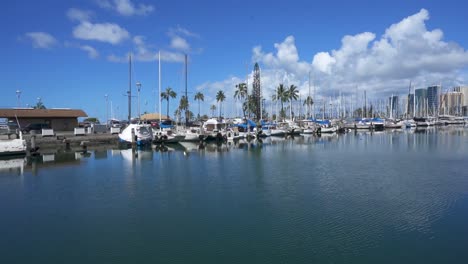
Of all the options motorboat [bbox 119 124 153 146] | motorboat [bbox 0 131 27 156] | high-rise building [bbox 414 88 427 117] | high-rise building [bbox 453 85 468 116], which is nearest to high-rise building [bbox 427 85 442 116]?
high-rise building [bbox 414 88 427 117]

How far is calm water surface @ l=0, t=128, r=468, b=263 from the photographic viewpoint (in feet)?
40.6

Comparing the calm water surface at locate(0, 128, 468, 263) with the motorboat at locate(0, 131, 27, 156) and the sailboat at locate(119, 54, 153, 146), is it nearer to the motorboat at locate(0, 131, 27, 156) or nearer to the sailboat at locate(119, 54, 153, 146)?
the motorboat at locate(0, 131, 27, 156)

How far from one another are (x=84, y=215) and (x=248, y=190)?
30.9 feet

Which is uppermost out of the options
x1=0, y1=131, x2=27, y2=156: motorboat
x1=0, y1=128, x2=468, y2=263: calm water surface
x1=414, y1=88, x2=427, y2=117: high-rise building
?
x1=414, y1=88, x2=427, y2=117: high-rise building

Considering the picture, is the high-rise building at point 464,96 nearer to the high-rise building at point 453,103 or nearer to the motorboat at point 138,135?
the high-rise building at point 453,103

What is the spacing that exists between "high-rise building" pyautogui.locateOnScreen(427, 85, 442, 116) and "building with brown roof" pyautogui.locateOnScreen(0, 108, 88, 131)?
135 meters

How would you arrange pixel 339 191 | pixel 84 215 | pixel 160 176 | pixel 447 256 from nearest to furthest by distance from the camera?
1. pixel 447 256
2. pixel 84 215
3. pixel 339 191
4. pixel 160 176

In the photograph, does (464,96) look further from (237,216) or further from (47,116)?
(237,216)

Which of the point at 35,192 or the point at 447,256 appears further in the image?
the point at 35,192

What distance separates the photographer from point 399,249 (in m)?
12.4

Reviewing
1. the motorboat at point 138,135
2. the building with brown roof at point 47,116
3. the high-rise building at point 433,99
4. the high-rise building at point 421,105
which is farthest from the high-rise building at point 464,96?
the building with brown roof at point 47,116

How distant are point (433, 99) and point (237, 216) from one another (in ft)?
546

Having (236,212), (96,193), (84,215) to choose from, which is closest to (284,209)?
(236,212)

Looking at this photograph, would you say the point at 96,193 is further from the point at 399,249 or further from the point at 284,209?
the point at 399,249
